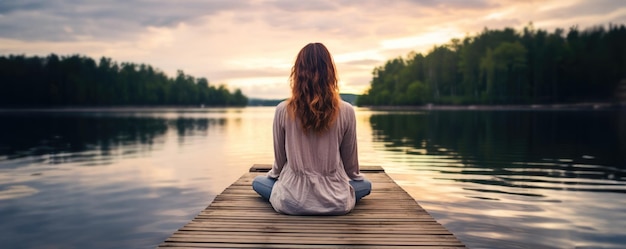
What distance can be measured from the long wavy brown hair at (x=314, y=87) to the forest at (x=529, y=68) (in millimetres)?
111561

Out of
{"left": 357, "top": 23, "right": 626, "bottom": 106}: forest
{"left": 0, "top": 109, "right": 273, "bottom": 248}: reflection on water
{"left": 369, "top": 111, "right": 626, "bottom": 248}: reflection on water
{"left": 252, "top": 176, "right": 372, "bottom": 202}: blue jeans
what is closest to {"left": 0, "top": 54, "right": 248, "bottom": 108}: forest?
{"left": 357, "top": 23, "right": 626, "bottom": 106}: forest

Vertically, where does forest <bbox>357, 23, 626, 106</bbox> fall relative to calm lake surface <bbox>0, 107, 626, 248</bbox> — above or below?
above

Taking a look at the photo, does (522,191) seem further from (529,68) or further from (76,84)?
(76,84)

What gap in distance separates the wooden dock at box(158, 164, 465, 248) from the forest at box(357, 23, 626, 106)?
110851 mm

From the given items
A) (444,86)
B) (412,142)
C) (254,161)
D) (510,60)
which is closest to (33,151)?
(254,161)

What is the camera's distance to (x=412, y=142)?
80.2 feet

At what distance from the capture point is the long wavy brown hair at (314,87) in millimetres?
5008

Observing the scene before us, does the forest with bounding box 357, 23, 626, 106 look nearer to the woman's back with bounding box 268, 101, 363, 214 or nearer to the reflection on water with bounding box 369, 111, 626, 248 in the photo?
the reflection on water with bounding box 369, 111, 626, 248

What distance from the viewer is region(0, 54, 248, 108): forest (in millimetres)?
125062

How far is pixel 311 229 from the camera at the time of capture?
4.98m

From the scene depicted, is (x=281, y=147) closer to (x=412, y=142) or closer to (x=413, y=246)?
(x=413, y=246)

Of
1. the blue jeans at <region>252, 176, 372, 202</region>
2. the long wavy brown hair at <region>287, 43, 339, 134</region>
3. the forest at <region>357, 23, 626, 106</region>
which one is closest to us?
the long wavy brown hair at <region>287, 43, 339, 134</region>

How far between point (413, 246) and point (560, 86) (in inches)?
4489

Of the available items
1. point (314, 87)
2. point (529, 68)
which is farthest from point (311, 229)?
point (529, 68)
